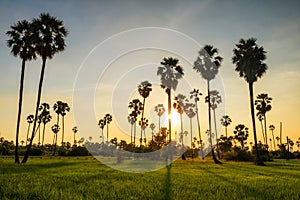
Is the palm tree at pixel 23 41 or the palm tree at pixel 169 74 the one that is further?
the palm tree at pixel 169 74

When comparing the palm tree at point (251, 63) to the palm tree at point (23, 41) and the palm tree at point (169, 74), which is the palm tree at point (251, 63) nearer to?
the palm tree at point (169, 74)

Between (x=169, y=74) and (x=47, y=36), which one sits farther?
(x=169, y=74)

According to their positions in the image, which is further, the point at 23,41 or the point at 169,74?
the point at 169,74

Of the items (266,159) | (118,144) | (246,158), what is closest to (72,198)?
(246,158)

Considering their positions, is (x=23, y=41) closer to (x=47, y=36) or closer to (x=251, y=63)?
(x=47, y=36)

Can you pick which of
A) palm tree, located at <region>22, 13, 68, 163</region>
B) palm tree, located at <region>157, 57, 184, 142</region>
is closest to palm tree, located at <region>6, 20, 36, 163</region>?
palm tree, located at <region>22, 13, 68, 163</region>

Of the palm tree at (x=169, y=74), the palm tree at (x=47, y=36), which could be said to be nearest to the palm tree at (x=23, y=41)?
the palm tree at (x=47, y=36)

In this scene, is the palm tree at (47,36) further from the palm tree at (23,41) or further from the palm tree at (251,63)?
the palm tree at (251,63)

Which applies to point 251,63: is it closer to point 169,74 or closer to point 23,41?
point 169,74

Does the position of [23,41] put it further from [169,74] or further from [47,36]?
[169,74]

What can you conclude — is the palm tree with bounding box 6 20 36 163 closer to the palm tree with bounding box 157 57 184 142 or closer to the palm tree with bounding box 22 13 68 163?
the palm tree with bounding box 22 13 68 163

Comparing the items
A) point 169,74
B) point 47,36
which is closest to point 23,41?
point 47,36

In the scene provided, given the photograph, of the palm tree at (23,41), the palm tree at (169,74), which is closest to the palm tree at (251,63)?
the palm tree at (169,74)

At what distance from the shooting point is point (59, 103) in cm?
10750
